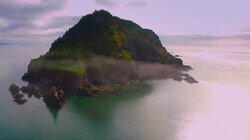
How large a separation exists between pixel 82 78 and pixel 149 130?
187ft

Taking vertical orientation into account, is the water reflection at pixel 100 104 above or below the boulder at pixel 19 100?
below

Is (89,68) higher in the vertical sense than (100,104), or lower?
higher

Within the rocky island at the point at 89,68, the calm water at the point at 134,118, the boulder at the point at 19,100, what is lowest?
the calm water at the point at 134,118

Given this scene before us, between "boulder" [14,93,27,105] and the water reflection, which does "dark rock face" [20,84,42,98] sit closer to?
"boulder" [14,93,27,105]

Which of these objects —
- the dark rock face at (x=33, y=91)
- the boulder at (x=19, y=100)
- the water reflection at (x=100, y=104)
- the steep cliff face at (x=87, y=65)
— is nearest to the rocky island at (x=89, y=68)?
the steep cliff face at (x=87, y=65)

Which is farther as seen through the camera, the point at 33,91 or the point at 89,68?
the point at 89,68

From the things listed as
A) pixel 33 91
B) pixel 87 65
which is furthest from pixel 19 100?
pixel 87 65

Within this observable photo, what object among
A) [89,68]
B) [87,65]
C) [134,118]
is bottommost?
[134,118]

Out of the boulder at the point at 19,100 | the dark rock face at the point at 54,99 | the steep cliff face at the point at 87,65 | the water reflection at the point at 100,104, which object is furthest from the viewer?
the steep cliff face at the point at 87,65

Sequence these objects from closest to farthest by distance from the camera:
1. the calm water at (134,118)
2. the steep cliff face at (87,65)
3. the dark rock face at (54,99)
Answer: the calm water at (134,118)
the dark rock face at (54,99)
the steep cliff face at (87,65)

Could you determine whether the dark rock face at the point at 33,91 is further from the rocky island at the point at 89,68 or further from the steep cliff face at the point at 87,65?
the steep cliff face at the point at 87,65

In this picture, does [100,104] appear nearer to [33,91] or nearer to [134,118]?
[134,118]

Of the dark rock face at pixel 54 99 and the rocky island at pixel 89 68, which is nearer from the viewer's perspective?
the dark rock face at pixel 54 99

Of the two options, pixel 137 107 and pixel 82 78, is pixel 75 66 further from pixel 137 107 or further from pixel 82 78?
pixel 137 107
